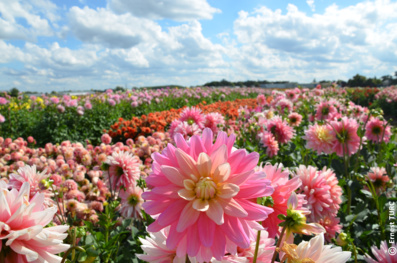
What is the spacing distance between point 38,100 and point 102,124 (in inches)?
119

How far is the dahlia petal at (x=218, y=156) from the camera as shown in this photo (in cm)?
70

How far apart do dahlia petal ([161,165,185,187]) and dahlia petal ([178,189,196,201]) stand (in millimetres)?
23

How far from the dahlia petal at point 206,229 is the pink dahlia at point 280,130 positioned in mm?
2501

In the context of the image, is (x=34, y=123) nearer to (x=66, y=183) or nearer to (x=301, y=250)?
(x=66, y=183)

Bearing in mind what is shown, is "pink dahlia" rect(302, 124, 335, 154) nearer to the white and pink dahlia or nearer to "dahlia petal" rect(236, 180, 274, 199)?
the white and pink dahlia

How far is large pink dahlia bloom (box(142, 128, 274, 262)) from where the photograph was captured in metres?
0.67

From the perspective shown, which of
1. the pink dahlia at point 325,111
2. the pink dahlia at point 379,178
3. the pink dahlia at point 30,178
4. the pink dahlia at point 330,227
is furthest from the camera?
the pink dahlia at point 325,111

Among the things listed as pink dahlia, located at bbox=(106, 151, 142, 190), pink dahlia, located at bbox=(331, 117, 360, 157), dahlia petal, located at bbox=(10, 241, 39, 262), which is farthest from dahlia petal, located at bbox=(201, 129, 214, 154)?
pink dahlia, located at bbox=(331, 117, 360, 157)

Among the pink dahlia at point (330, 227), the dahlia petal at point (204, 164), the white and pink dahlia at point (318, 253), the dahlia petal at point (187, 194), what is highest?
the dahlia petal at point (204, 164)

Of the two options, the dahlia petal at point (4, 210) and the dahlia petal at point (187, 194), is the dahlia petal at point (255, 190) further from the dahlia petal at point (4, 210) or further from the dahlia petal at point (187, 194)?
the dahlia petal at point (4, 210)

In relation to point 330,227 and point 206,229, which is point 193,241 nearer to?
point 206,229

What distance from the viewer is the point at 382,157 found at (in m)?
3.05

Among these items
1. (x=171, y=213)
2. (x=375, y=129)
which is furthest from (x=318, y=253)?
(x=375, y=129)


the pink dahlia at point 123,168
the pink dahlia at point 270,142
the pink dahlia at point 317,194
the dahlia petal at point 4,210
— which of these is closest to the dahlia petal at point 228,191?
the dahlia petal at point 4,210
